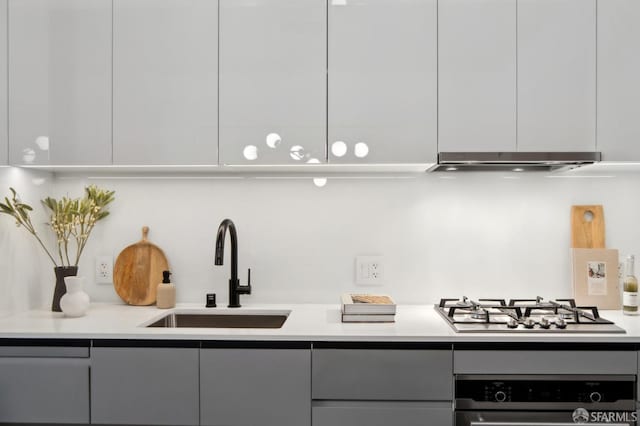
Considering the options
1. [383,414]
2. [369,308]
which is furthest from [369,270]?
[383,414]

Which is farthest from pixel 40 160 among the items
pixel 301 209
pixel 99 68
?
pixel 301 209

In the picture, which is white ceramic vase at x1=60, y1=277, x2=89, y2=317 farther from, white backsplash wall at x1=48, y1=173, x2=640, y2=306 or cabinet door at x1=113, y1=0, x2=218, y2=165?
cabinet door at x1=113, y1=0, x2=218, y2=165

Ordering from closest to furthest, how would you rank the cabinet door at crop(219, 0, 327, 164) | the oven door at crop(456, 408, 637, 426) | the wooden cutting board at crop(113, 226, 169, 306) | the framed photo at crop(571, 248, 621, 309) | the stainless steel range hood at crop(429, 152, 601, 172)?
the oven door at crop(456, 408, 637, 426) < the stainless steel range hood at crop(429, 152, 601, 172) < the cabinet door at crop(219, 0, 327, 164) < the framed photo at crop(571, 248, 621, 309) < the wooden cutting board at crop(113, 226, 169, 306)

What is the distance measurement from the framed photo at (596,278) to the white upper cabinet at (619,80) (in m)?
0.50

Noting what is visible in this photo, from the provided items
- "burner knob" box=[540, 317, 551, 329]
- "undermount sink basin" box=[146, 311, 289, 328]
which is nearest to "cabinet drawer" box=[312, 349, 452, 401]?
"burner knob" box=[540, 317, 551, 329]

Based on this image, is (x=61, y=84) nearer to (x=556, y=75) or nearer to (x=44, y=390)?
(x=44, y=390)

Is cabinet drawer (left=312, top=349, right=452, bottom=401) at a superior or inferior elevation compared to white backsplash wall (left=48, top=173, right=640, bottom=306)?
inferior

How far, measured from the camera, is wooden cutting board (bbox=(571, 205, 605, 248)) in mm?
2307

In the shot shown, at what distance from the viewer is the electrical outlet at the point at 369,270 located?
237cm

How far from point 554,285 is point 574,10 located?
1207 millimetres

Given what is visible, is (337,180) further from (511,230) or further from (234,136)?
(511,230)

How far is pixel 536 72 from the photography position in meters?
2.00

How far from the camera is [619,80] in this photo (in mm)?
1980

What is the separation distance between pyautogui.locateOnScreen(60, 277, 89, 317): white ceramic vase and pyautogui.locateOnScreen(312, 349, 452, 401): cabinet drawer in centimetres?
103
